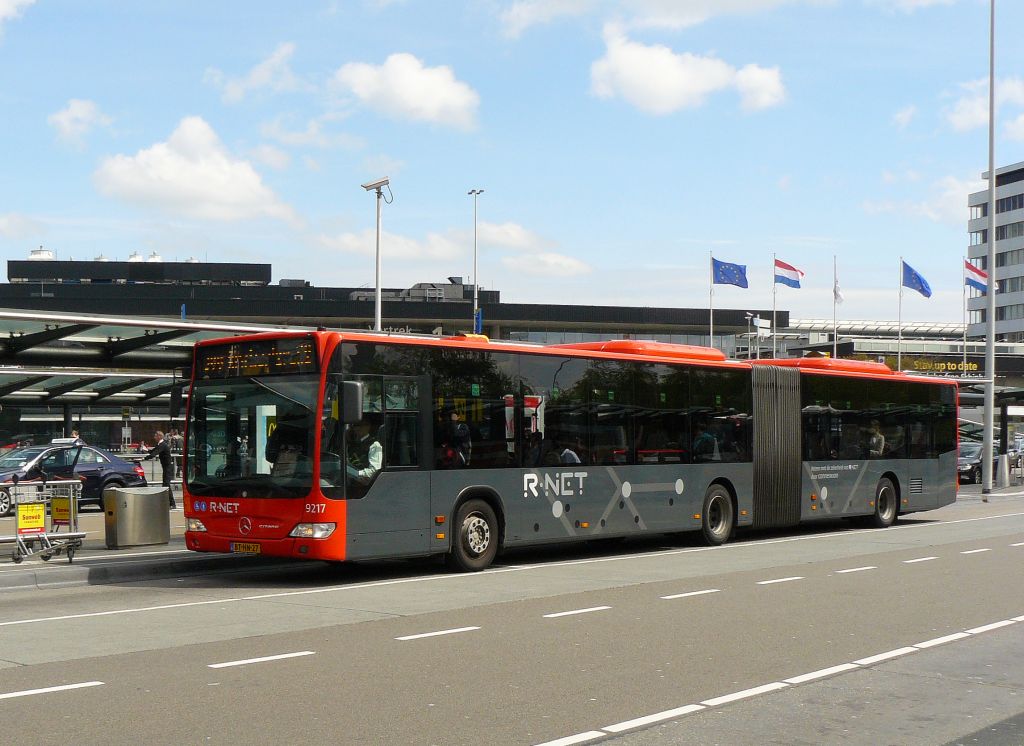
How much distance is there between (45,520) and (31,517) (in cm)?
34

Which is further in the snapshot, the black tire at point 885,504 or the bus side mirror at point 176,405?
the black tire at point 885,504

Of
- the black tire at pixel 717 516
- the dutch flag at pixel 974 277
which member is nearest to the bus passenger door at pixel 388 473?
the black tire at pixel 717 516

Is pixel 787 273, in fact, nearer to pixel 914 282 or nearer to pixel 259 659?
pixel 914 282

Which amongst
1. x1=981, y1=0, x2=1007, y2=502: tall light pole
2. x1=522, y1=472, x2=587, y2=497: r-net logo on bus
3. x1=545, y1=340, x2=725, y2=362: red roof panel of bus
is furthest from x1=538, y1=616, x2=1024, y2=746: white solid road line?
x1=981, y1=0, x2=1007, y2=502: tall light pole

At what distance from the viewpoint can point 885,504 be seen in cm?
2527

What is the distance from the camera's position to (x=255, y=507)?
49.3ft

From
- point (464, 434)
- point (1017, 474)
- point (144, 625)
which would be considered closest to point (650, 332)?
point (1017, 474)

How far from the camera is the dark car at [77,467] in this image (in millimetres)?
27938

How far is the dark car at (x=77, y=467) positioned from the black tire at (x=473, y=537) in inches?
581

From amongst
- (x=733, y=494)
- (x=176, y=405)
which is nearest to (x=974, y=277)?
(x=733, y=494)

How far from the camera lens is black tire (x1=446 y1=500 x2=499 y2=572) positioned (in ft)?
52.9

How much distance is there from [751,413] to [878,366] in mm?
4706

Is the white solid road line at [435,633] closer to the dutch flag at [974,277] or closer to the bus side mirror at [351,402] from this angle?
the bus side mirror at [351,402]

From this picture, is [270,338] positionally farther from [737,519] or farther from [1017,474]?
[1017,474]
